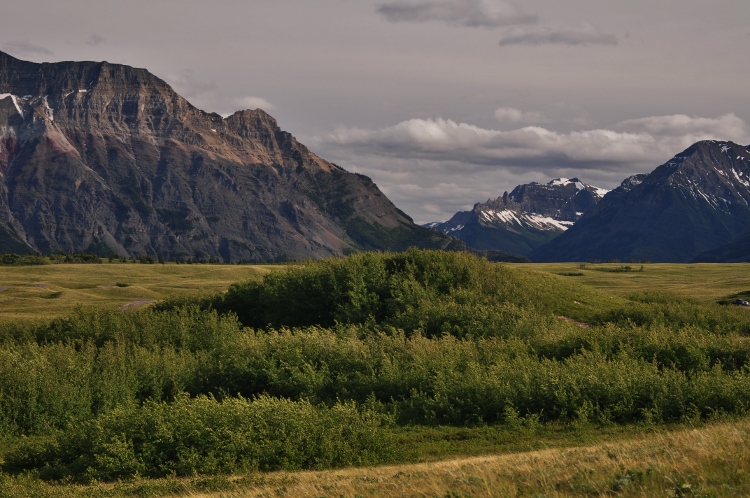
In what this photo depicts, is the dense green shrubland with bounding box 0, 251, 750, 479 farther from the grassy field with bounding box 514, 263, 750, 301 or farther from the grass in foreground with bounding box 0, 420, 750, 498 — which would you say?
the grassy field with bounding box 514, 263, 750, 301

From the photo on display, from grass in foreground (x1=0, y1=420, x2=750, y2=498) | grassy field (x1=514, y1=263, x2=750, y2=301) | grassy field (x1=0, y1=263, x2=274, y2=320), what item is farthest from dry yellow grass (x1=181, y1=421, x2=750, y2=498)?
grassy field (x1=514, y1=263, x2=750, y2=301)


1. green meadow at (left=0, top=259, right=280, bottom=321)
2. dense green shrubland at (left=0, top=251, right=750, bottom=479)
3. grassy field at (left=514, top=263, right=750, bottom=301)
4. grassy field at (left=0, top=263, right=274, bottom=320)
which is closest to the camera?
dense green shrubland at (left=0, top=251, right=750, bottom=479)

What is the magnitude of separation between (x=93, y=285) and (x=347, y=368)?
387ft

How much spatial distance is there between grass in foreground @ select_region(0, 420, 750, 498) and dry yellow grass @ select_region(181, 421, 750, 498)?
1.0 inches

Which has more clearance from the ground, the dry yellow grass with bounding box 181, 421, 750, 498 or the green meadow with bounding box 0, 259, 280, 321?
the dry yellow grass with bounding box 181, 421, 750, 498

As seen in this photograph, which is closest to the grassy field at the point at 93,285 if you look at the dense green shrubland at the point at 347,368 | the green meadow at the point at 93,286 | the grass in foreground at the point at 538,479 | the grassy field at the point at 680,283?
the green meadow at the point at 93,286

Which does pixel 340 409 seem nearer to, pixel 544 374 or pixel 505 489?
A: pixel 544 374

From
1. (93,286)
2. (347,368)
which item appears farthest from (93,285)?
(347,368)

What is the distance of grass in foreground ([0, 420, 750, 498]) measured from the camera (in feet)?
68.3

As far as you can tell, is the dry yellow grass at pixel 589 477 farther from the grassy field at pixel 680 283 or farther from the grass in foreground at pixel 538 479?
the grassy field at pixel 680 283

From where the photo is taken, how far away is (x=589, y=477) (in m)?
22.2

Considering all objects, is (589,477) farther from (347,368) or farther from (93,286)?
(93,286)

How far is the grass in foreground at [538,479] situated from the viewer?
2083cm

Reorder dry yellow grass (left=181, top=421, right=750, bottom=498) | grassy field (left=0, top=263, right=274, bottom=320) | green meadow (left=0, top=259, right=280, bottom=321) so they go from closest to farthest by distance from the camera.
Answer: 1. dry yellow grass (left=181, top=421, right=750, bottom=498)
2. green meadow (left=0, top=259, right=280, bottom=321)
3. grassy field (left=0, top=263, right=274, bottom=320)
